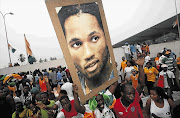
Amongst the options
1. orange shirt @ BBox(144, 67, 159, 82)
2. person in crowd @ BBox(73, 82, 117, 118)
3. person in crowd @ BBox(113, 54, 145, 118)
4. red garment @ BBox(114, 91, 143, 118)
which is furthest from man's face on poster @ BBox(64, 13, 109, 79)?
orange shirt @ BBox(144, 67, 159, 82)

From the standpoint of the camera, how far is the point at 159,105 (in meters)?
2.52

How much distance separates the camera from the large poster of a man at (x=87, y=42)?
1.72 meters

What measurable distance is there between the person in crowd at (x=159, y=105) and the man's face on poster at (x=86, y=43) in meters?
1.23

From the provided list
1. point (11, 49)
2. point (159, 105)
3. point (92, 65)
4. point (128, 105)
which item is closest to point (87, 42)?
point (92, 65)

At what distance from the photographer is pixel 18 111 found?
10.9 feet

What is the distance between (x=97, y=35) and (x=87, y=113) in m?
1.25

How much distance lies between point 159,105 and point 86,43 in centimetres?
177

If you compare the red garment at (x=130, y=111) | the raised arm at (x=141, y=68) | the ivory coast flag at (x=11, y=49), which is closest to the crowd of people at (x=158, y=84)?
the raised arm at (x=141, y=68)

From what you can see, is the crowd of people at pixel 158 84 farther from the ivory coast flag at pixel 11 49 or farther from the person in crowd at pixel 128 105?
the ivory coast flag at pixel 11 49

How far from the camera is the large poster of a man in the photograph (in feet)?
5.64

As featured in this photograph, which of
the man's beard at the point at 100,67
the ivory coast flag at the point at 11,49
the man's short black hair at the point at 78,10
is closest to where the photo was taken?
the man's short black hair at the point at 78,10

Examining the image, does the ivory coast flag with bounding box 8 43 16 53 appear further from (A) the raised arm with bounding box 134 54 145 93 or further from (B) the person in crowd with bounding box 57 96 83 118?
(A) the raised arm with bounding box 134 54 145 93

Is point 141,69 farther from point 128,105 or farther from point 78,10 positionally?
point 78,10

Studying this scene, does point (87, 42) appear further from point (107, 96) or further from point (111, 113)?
point (111, 113)
